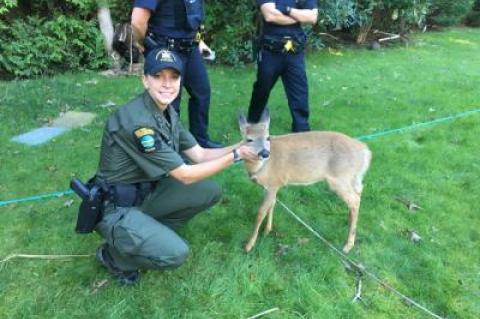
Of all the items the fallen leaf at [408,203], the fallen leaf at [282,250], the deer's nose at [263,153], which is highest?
the deer's nose at [263,153]

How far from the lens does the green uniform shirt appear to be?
2.96 metres

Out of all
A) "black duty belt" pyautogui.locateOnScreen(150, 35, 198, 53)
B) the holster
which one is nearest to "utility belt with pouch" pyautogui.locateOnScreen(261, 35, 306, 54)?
"black duty belt" pyautogui.locateOnScreen(150, 35, 198, 53)

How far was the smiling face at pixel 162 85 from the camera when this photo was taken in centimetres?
303

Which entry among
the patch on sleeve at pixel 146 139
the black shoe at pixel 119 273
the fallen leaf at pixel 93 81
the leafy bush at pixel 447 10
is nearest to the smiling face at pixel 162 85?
the patch on sleeve at pixel 146 139

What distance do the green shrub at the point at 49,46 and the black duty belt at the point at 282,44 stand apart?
4999 mm

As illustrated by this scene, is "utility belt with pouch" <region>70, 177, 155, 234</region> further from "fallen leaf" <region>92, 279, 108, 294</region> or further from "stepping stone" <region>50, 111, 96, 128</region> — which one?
"stepping stone" <region>50, 111, 96, 128</region>

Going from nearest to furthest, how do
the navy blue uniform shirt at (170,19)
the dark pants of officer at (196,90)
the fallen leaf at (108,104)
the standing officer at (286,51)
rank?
the navy blue uniform shirt at (170,19) → the dark pants of officer at (196,90) → the standing officer at (286,51) → the fallen leaf at (108,104)

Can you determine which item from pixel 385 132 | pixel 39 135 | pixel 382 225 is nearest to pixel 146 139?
pixel 382 225

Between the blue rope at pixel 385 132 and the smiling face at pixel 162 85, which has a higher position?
the smiling face at pixel 162 85

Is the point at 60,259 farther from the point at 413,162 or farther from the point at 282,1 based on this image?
the point at 413,162

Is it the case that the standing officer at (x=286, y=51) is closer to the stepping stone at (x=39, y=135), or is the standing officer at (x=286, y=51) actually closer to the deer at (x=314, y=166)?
the deer at (x=314, y=166)

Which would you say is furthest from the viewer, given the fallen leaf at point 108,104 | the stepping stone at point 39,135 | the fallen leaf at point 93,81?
the fallen leaf at point 93,81

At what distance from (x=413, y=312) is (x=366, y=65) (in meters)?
7.64

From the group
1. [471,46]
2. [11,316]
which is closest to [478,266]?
[11,316]
